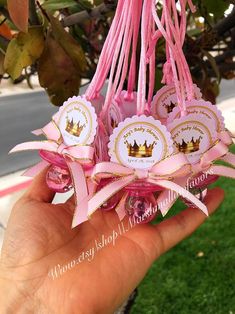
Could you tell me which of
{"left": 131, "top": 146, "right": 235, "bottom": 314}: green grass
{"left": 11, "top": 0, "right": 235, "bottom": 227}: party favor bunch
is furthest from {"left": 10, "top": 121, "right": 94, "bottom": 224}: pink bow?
{"left": 131, "top": 146, "right": 235, "bottom": 314}: green grass

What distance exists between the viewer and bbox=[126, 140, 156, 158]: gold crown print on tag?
648 millimetres

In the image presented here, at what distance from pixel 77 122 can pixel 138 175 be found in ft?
0.36

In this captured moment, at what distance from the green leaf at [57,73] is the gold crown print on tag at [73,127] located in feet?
0.69

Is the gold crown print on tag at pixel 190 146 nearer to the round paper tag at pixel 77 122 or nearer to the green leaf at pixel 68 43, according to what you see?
the round paper tag at pixel 77 122

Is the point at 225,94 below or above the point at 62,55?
below

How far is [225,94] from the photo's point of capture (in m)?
8.30

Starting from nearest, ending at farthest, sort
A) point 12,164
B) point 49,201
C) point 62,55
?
point 62,55
point 49,201
point 12,164

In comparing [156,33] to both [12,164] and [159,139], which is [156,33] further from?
[12,164]

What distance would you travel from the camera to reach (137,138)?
65 cm

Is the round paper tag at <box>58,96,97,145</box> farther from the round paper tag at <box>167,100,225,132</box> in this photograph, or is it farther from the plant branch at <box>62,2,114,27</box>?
the plant branch at <box>62,2,114,27</box>

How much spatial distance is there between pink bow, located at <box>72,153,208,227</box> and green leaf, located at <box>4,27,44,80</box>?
11.2 inches

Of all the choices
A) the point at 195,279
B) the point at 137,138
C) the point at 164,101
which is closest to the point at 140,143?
the point at 137,138

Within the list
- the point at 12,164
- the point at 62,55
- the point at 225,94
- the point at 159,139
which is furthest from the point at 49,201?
the point at 225,94

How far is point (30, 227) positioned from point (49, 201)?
0.27ft
